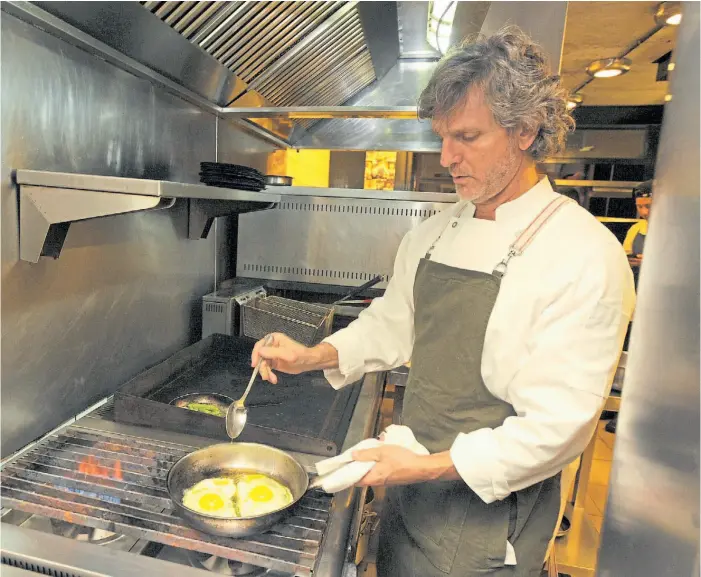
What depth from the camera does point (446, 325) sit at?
1.19 metres

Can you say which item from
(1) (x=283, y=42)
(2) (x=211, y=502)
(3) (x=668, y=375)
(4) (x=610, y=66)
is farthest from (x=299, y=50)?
(4) (x=610, y=66)

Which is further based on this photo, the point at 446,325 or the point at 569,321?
the point at 446,325

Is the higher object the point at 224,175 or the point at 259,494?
the point at 224,175

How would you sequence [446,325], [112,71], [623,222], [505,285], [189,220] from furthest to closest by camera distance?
[623,222]
[189,220]
[112,71]
[446,325]
[505,285]

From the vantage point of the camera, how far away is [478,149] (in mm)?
1103

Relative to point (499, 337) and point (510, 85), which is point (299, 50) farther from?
point (499, 337)

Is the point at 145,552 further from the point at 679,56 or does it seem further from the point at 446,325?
the point at 679,56

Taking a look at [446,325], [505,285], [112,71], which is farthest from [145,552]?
[112,71]

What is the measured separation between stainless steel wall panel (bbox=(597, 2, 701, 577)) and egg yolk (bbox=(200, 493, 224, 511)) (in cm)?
91

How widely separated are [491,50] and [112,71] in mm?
1105

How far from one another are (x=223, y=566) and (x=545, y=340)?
0.82 meters

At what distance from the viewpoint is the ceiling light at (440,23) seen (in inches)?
87.8

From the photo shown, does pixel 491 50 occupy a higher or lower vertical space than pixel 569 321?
A: higher

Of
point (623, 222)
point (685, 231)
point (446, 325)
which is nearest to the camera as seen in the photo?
point (685, 231)
